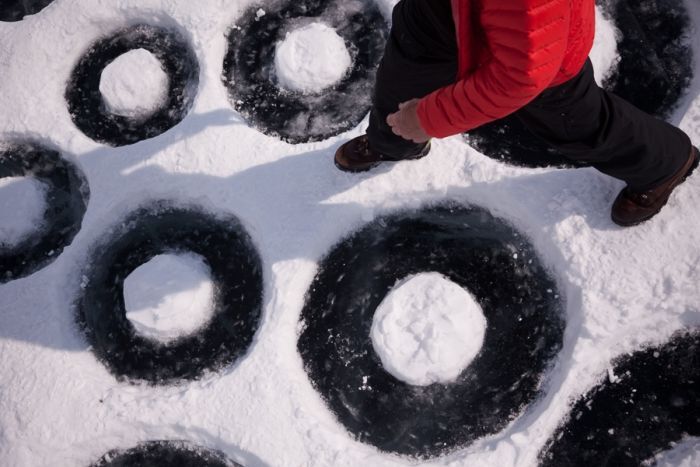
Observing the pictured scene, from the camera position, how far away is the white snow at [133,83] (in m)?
2.18

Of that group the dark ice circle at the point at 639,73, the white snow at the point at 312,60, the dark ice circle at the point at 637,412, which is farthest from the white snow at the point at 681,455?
the white snow at the point at 312,60

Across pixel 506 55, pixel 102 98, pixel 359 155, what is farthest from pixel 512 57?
pixel 102 98

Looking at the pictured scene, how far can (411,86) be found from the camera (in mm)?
1461

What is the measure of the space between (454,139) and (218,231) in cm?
91

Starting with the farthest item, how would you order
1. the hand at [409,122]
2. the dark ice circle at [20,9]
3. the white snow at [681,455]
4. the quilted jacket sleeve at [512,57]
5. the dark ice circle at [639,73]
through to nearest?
the dark ice circle at [20,9] → the dark ice circle at [639,73] → the white snow at [681,455] → the hand at [409,122] → the quilted jacket sleeve at [512,57]

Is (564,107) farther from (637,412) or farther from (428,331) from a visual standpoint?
(637,412)

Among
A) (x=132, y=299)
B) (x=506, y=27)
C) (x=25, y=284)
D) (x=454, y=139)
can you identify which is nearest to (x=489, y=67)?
(x=506, y=27)

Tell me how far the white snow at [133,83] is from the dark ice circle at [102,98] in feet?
0.13

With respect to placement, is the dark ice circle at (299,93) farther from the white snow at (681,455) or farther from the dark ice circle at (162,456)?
the white snow at (681,455)

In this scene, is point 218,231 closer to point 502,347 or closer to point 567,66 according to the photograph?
point 502,347

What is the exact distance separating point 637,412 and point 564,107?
1.05 metres

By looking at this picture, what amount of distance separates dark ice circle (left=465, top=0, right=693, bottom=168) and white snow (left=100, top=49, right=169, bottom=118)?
1199mm

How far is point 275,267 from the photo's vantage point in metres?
1.92

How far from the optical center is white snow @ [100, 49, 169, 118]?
2.18 meters
